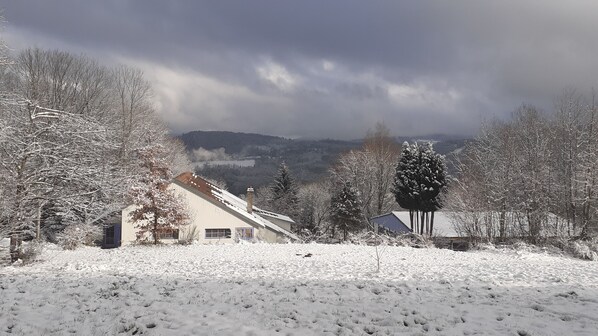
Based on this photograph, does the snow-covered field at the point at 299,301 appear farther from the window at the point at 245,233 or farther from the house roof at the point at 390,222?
the house roof at the point at 390,222

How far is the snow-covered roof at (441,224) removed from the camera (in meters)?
38.0

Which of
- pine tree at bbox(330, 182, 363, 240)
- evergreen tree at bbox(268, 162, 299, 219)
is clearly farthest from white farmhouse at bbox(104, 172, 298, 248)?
evergreen tree at bbox(268, 162, 299, 219)

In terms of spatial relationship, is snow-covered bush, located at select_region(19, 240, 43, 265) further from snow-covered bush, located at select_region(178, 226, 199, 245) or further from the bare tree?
the bare tree

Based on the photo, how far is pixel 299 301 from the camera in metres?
9.21

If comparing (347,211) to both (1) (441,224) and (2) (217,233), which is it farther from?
(2) (217,233)

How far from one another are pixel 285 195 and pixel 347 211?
776 inches

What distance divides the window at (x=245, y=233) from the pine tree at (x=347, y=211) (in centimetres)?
963

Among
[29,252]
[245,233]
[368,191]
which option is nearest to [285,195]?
[368,191]

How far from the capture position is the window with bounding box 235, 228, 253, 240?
1357 inches

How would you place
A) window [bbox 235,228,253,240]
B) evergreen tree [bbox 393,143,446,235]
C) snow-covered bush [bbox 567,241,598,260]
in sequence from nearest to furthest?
snow-covered bush [bbox 567,241,598,260], window [bbox 235,228,253,240], evergreen tree [bbox 393,143,446,235]

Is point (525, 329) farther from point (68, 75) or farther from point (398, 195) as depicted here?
point (68, 75)

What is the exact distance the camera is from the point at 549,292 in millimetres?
9938

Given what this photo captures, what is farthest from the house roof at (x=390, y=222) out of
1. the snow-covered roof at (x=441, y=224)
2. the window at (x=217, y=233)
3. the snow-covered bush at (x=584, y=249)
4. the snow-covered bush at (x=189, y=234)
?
the snow-covered bush at (x=189, y=234)

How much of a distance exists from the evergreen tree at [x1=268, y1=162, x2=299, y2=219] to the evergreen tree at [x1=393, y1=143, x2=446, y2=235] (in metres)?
21.1
